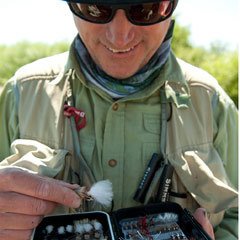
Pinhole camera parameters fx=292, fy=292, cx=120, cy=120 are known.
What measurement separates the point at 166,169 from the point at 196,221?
16.9 inches

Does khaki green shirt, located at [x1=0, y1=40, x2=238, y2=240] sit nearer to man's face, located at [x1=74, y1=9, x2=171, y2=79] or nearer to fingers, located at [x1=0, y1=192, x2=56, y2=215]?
man's face, located at [x1=74, y1=9, x2=171, y2=79]

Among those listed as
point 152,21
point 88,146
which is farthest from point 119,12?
point 88,146

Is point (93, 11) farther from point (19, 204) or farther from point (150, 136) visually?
point (19, 204)

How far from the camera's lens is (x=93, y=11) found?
4.99 ft

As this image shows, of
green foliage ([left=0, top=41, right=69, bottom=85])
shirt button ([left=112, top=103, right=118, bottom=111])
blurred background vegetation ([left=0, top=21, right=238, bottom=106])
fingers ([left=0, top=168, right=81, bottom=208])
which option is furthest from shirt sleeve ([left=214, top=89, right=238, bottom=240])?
green foliage ([left=0, top=41, right=69, bottom=85])

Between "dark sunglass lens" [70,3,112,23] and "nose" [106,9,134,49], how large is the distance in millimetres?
49

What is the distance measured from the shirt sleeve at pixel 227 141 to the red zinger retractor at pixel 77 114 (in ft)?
2.92

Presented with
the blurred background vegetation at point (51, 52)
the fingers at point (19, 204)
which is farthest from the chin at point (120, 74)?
the blurred background vegetation at point (51, 52)

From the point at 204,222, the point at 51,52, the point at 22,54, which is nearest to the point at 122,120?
the point at 204,222

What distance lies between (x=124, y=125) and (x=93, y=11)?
0.70m

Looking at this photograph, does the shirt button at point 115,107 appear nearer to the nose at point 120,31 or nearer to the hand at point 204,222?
the nose at point 120,31

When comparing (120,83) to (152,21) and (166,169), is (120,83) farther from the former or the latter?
(166,169)

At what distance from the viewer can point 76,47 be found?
196cm

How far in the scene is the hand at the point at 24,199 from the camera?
1306 mm
